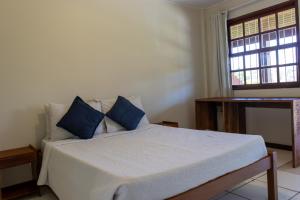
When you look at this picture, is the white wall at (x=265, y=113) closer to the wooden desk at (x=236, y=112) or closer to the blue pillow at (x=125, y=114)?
the wooden desk at (x=236, y=112)

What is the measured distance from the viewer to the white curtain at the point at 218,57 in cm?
439

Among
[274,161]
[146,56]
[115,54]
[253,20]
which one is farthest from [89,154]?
[253,20]

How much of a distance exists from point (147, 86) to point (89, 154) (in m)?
2.09

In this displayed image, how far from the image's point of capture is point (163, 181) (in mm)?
1490

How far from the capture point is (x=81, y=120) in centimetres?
279

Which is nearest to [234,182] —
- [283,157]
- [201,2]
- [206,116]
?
[283,157]

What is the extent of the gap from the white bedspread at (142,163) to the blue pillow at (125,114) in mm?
372

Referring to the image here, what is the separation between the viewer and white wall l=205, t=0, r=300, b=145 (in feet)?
12.1

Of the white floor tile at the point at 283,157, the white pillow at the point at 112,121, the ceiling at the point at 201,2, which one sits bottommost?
the white floor tile at the point at 283,157

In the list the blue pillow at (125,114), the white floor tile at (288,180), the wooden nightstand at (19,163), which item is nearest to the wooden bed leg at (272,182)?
the white floor tile at (288,180)

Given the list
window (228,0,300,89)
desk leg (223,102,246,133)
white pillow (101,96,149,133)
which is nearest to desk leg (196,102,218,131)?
desk leg (223,102,246,133)

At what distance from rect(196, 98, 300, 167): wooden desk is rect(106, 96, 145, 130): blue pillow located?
4.78ft

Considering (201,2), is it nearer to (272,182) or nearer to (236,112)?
(236,112)

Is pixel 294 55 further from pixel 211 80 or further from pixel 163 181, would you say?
pixel 163 181
